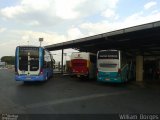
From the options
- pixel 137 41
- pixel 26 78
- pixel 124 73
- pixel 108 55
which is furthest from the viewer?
pixel 137 41

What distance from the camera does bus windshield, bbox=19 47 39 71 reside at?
85.4 feet

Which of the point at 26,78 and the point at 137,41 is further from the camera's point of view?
the point at 137,41

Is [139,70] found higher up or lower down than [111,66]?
lower down

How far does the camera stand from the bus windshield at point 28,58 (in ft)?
85.4

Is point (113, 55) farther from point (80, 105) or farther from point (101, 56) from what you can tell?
point (80, 105)

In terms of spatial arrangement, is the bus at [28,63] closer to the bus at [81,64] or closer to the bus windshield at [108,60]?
the bus windshield at [108,60]

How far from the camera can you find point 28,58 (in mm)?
26062

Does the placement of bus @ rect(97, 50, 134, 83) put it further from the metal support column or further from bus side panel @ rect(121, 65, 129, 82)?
the metal support column

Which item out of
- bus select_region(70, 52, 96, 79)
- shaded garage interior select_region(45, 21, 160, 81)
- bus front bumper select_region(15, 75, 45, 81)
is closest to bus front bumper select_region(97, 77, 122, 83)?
shaded garage interior select_region(45, 21, 160, 81)

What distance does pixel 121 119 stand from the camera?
11062 mm

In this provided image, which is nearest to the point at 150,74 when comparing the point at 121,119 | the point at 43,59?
the point at 43,59

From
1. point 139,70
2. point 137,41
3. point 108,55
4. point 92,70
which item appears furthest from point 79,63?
point 139,70

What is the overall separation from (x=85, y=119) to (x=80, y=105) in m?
3.83

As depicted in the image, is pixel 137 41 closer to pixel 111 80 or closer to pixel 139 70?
pixel 139 70
